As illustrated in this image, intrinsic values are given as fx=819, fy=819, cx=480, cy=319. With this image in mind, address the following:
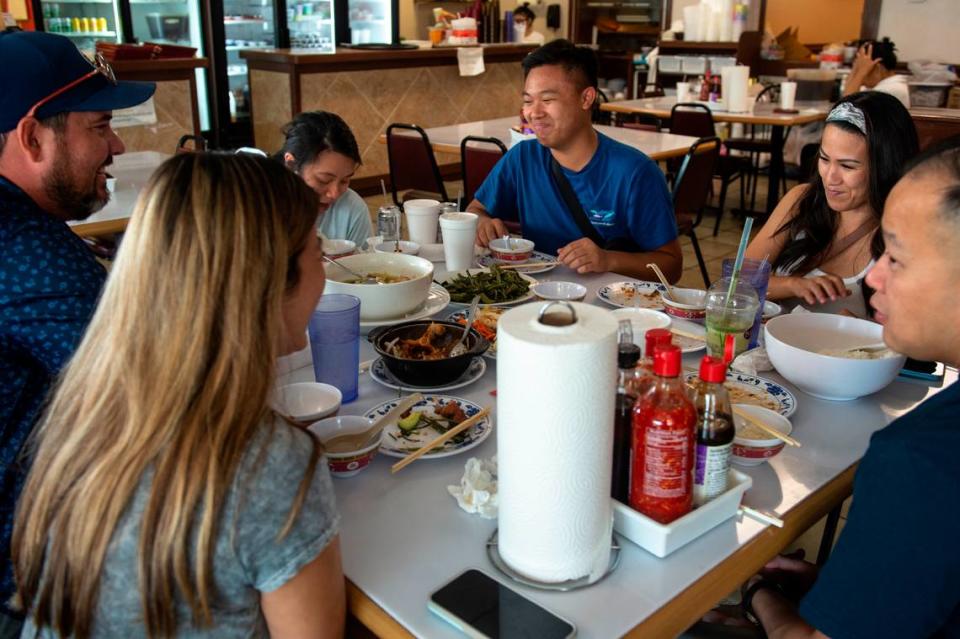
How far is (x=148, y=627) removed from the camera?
91cm

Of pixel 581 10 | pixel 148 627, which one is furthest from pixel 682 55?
pixel 148 627

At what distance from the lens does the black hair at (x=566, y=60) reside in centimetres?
265

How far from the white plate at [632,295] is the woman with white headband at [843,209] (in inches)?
13.1

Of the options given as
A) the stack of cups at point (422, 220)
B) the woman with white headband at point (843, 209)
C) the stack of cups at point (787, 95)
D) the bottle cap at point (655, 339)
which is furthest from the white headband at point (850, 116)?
the stack of cups at point (787, 95)

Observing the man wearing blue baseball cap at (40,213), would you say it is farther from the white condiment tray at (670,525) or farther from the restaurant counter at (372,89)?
the restaurant counter at (372,89)

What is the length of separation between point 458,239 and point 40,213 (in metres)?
1.06

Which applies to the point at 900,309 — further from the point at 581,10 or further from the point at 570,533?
the point at 581,10

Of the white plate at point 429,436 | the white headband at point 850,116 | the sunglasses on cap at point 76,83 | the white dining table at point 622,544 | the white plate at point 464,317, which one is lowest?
the white dining table at point 622,544

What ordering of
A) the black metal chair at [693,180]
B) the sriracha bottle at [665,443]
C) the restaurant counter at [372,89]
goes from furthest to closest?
the restaurant counter at [372,89] → the black metal chair at [693,180] → the sriracha bottle at [665,443]

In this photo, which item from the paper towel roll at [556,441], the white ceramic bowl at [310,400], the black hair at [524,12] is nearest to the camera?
the paper towel roll at [556,441]

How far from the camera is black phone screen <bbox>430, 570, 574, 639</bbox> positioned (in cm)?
90

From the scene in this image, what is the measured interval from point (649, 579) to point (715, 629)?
38cm

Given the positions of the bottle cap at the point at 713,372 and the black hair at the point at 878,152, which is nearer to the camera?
the bottle cap at the point at 713,372

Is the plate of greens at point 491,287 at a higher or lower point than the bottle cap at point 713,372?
lower
